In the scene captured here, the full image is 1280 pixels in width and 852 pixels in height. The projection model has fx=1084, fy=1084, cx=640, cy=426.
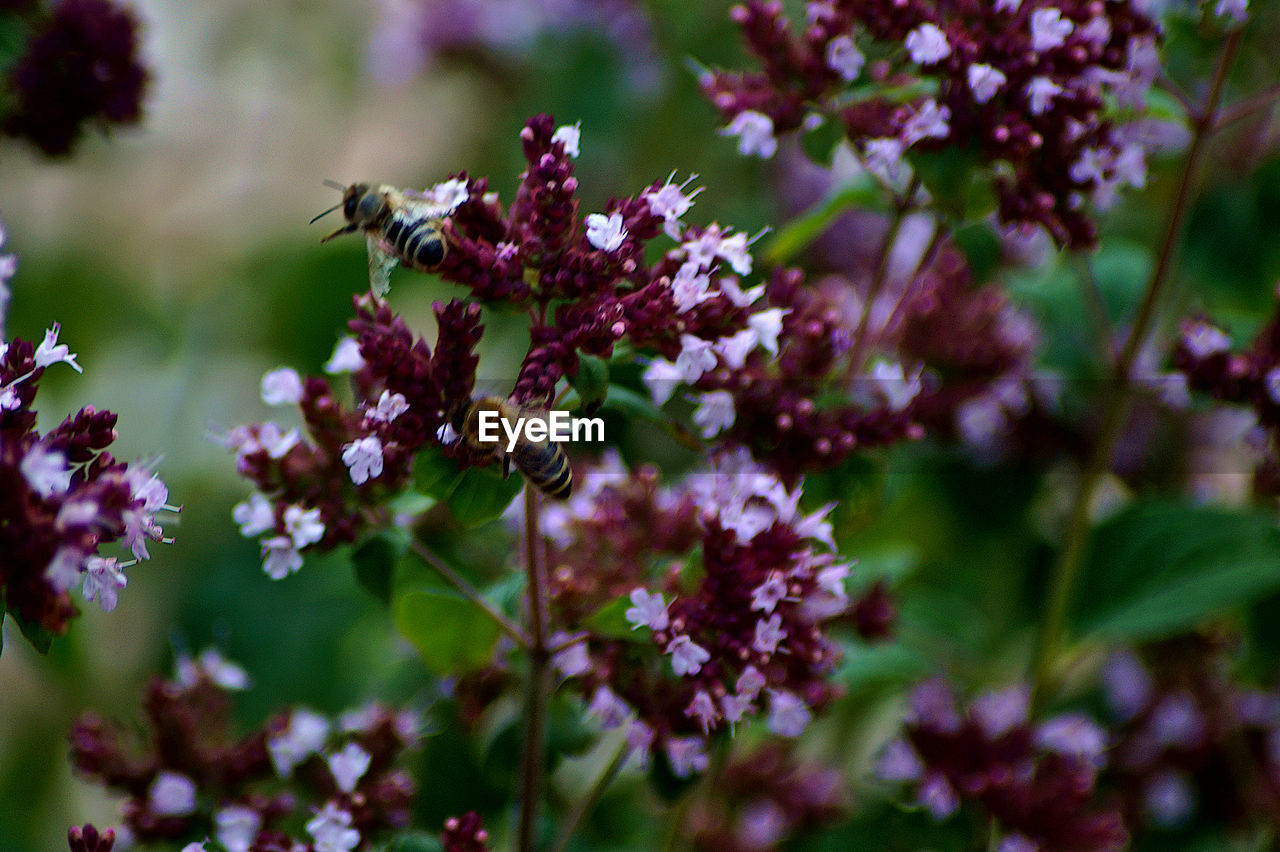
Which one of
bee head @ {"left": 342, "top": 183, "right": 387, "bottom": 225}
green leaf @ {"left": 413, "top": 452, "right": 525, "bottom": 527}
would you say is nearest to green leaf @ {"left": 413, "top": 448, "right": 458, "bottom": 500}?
green leaf @ {"left": 413, "top": 452, "right": 525, "bottom": 527}

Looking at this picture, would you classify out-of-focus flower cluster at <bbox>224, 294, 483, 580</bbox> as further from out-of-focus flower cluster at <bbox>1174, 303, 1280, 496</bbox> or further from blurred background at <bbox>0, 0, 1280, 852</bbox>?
out-of-focus flower cluster at <bbox>1174, 303, 1280, 496</bbox>

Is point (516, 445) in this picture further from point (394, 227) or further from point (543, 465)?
point (394, 227)

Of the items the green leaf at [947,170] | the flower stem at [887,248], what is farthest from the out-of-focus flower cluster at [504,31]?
the green leaf at [947,170]

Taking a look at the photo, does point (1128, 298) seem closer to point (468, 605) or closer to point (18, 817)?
point (468, 605)

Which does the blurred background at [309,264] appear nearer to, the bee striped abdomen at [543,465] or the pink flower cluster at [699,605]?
the pink flower cluster at [699,605]

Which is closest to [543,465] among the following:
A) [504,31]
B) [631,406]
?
[631,406]

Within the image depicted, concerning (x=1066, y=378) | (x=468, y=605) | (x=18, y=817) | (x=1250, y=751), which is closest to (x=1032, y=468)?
(x=1066, y=378)
